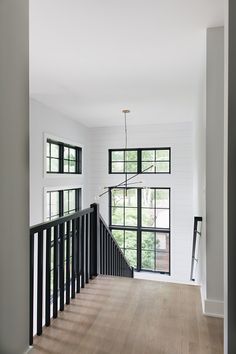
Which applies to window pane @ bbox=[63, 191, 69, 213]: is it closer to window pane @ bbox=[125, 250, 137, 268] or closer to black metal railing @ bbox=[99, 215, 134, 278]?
black metal railing @ bbox=[99, 215, 134, 278]

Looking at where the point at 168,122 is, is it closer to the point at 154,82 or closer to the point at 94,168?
the point at 94,168

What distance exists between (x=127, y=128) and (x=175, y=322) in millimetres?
5601

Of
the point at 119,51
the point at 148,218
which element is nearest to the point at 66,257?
the point at 119,51

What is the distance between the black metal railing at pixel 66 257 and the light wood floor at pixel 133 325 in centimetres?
15

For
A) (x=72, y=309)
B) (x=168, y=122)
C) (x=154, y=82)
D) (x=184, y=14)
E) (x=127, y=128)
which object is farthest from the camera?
(x=127, y=128)

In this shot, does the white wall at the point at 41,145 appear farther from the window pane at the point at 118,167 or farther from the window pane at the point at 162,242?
the window pane at the point at 162,242

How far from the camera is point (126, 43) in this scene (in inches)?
109

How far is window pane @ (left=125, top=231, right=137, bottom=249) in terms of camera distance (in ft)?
24.3

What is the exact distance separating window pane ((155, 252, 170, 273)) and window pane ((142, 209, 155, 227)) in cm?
81
